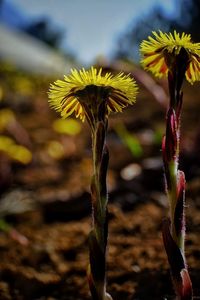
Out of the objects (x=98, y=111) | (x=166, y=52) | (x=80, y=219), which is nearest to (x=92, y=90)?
(x=98, y=111)

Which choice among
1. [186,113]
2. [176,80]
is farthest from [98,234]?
[186,113]

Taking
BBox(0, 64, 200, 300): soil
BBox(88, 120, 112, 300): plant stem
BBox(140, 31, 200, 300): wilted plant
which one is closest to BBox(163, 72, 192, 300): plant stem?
BBox(140, 31, 200, 300): wilted plant

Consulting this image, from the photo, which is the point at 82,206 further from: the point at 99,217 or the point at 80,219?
the point at 99,217

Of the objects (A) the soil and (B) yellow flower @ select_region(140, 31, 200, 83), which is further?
(A) the soil

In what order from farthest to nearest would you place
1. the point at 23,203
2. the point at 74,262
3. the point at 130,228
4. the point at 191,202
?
the point at 23,203 < the point at 191,202 < the point at 130,228 < the point at 74,262

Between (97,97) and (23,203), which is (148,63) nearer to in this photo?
(97,97)

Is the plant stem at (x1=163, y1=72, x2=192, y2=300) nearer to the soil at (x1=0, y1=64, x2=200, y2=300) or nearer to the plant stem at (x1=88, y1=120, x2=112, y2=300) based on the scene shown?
the plant stem at (x1=88, y1=120, x2=112, y2=300)
